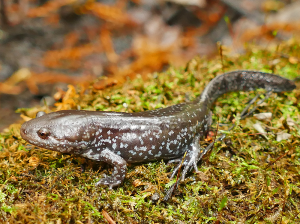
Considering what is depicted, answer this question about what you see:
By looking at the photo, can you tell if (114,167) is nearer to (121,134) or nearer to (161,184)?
(121,134)

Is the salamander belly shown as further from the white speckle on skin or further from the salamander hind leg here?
the salamander hind leg

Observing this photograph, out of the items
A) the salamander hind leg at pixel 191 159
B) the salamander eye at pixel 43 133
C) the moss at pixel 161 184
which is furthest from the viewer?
A: the salamander hind leg at pixel 191 159

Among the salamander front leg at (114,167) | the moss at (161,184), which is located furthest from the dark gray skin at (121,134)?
the moss at (161,184)

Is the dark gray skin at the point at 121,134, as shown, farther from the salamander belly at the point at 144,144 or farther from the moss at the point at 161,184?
the moss at the point at 161,184

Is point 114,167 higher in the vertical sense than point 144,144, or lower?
lower

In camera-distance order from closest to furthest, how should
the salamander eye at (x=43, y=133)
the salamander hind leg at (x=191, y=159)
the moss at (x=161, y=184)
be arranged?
the moss at (x=161, y=184)
the salamander eye at (x=43, y=133)
the salamander hind leg at (x=191, y=159)

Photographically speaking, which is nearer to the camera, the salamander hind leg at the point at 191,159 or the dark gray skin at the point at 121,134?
the dark gray skin at the point at 121,134

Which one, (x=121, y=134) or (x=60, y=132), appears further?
(x=121, y=134)

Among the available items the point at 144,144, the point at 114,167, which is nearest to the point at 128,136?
the point at 144,144
